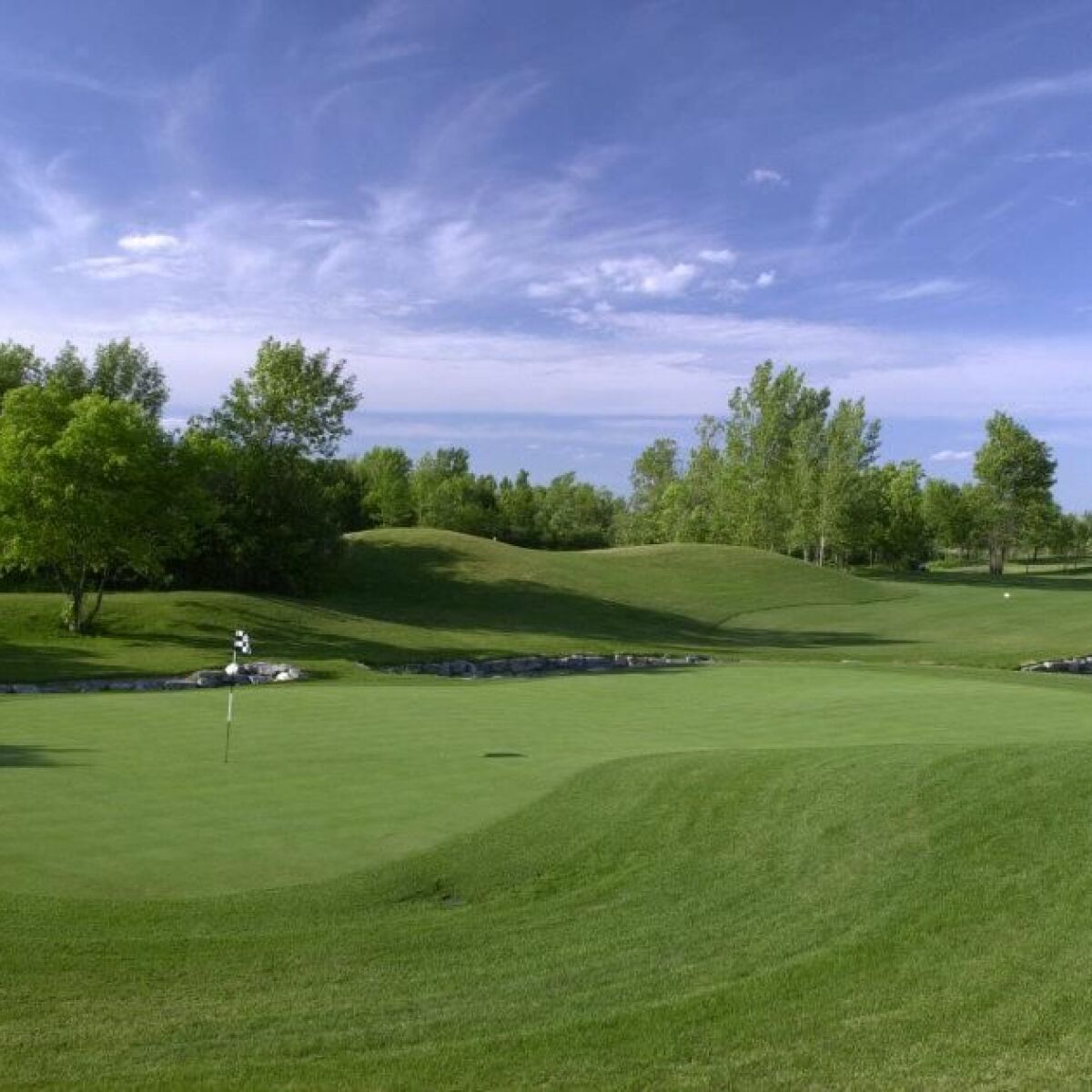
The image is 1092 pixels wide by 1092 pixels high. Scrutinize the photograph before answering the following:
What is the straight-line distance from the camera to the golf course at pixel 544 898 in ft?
20.5

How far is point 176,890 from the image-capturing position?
8562 millimetres

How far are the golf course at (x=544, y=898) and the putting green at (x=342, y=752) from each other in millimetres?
64

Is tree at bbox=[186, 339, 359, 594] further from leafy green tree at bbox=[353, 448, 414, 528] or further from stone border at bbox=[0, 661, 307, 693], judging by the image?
leafy green tree at bbox=[353, 448, 414, 528]

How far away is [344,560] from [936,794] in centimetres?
5042

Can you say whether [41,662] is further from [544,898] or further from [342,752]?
[544,898]

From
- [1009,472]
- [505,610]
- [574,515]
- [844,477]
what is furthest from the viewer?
[574,515]

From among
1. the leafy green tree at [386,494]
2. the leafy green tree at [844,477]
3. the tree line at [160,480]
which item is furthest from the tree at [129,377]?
the leafy green tree at [844,477]

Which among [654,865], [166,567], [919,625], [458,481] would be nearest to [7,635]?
[166,567]

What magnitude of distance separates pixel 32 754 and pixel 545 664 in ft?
83.4

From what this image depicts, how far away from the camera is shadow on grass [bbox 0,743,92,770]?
44.1 ft

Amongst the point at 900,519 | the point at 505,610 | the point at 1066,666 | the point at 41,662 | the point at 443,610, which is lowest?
the point at 41,662

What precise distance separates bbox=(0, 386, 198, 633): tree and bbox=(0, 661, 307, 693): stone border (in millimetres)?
7742

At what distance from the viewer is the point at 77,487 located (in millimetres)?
35531

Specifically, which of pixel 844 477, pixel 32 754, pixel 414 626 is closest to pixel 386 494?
pixel 844 477
